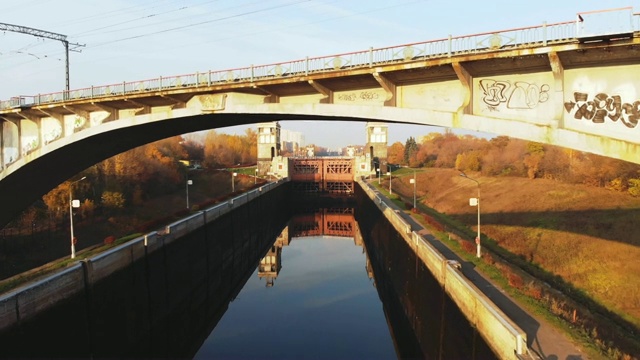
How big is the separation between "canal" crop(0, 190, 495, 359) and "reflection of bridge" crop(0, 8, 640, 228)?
23.1 ft

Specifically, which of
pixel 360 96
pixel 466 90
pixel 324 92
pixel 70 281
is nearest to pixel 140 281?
pixel 70 281

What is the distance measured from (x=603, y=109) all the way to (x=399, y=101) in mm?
6945


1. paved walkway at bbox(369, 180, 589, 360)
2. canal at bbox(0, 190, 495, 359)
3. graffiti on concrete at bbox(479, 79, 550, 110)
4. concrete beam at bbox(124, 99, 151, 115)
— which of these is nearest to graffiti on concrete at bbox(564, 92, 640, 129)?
graffiti on concrete at bbox(479, 79, 550, 110)

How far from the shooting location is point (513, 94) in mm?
13578

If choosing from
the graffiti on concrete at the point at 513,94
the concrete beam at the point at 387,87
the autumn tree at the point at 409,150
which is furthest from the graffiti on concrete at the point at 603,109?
the autumn tree at the point at 409,150

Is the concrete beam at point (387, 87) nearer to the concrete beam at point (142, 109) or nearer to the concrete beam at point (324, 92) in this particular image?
the concrete beam at point (324, 92)

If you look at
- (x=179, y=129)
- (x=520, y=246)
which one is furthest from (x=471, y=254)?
(x=179, y=129)

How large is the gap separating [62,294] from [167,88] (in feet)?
39.8

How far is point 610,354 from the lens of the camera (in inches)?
418

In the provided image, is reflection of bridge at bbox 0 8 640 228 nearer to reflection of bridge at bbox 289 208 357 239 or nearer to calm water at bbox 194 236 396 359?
calm water at bbox 194 236 396 359

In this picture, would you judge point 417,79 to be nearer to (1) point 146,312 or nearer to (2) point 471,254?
(2) point 471,254

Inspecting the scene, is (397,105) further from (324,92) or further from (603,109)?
(603,109)

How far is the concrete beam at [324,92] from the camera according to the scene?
58.7 ft

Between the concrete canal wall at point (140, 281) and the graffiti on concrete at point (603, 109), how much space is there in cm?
1672
